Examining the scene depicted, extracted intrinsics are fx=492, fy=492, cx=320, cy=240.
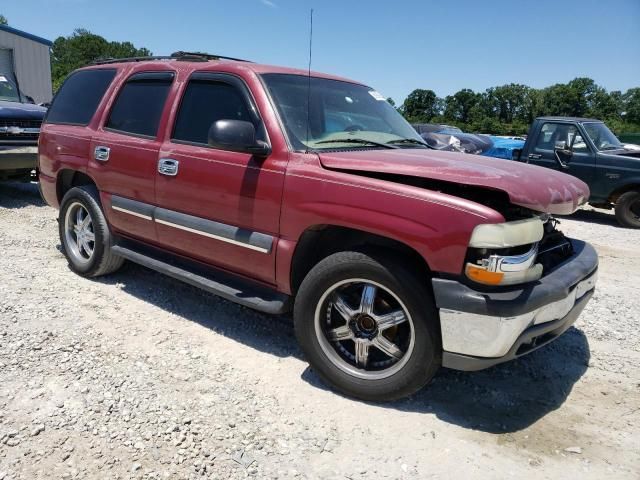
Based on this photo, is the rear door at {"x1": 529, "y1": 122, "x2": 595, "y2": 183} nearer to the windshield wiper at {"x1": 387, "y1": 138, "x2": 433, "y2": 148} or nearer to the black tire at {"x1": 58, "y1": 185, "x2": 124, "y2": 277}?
the windshield wiper at {"x1": 387, "y1": 138, "x2": 433, "y2": 148}

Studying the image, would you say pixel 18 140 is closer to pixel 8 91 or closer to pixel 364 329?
pixel 8 91

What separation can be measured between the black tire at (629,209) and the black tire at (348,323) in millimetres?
7995

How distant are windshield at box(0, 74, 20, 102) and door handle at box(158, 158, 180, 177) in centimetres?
789

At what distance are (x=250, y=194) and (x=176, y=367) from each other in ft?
4.06

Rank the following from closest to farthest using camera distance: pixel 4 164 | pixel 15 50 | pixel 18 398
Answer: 1. pixel 18 398
2. pixel 4 164
3. pixel 15 50

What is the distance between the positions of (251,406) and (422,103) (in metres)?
90.8

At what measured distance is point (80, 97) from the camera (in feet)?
15.7

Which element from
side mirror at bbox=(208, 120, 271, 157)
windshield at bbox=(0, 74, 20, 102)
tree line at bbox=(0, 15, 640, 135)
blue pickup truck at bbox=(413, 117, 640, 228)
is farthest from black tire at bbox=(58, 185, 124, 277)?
tree line at bbox=(0, 15, 640, 135)

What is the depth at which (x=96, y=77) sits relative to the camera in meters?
4.72

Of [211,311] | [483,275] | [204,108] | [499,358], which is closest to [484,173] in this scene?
[483,275]

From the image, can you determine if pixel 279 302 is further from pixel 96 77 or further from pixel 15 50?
pixel 15 50

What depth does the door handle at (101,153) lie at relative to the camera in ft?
13.8

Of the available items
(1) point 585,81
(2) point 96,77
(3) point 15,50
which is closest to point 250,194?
(2) point 96,77

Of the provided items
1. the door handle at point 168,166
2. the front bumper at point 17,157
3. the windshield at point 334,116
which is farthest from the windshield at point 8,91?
the windshield at point 334,116
